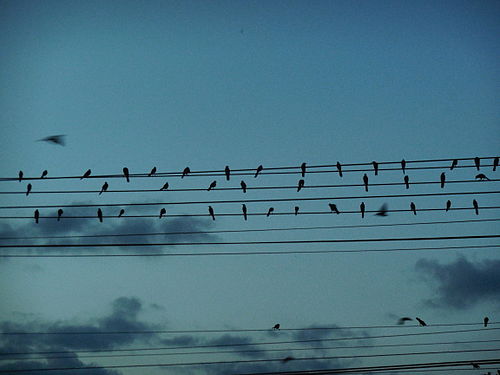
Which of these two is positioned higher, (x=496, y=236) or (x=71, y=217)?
(x=71, y=217)

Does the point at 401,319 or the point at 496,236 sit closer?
the point at 496,236

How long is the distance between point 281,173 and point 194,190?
7.35ft

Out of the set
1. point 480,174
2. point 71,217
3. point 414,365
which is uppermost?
point 480,174

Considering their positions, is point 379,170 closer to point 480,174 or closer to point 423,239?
point 423,239

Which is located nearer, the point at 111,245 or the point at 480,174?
the point at 111,245

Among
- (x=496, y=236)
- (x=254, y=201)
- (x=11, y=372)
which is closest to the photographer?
(x=496, y=236)

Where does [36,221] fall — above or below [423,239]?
above

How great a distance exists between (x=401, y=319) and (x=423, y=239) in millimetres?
5729

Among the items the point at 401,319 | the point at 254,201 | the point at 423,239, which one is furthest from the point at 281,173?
the point at 401,319

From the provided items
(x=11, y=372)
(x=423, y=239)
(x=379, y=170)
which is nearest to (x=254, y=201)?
(x=379, y=170)

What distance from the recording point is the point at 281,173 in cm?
1525

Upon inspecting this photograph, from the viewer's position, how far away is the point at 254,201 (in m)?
15.2

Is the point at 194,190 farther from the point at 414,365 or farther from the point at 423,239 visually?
the point at 414,365

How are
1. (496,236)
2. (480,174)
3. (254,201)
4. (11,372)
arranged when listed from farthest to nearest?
(480,174) < (11,372) < (254,201) < (496,236)
